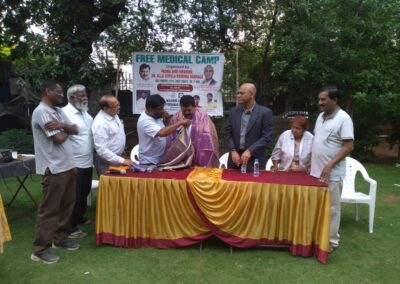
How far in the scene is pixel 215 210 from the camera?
12.6 ft

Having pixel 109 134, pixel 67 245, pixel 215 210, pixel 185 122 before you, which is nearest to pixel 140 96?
pixel 109 134

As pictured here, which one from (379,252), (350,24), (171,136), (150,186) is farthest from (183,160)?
(350,24)

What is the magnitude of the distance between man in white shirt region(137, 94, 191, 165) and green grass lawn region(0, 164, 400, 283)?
1042 millimetres

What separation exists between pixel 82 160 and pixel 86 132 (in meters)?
0.32

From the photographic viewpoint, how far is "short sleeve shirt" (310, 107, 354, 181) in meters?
3.71

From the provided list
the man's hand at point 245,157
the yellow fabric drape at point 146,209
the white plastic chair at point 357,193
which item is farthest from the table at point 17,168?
the white plastic chair at point 357,193

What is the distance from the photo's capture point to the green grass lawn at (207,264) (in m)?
3.42

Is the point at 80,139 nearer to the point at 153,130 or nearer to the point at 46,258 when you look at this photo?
the point at 153,130

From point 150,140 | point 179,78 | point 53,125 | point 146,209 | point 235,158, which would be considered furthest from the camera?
point 179,78

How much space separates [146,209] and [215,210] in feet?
2.35

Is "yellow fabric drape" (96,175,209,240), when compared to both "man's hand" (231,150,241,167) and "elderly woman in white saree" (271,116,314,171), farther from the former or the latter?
"elderly woman in white saree" (271,116,314,171)

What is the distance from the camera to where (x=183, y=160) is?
4.44 metres

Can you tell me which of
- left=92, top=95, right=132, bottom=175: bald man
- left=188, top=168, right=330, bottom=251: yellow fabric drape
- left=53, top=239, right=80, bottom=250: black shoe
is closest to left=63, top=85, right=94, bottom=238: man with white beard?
left=92, top=95, right=132, bottom=175: bald man

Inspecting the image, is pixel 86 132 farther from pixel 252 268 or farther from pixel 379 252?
pixel 379 252
